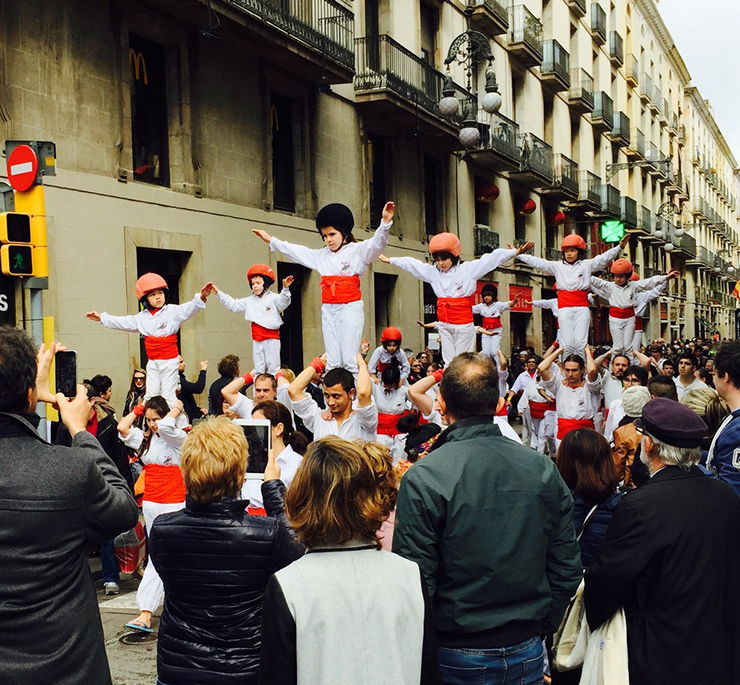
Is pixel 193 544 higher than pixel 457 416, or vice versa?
pixel 457 416

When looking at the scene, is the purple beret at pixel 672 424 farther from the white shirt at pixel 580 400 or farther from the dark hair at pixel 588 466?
the white shirt at pixel 580 400

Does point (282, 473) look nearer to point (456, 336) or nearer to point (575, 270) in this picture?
point (456, 336)

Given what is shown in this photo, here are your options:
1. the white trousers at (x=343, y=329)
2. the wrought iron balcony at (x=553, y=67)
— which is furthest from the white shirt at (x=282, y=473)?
the wrought iron balcony at (x=553, y=67)

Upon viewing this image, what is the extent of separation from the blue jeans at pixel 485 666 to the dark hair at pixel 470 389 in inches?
32.6

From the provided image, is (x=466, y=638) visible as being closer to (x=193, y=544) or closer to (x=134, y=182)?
(x=193, y=544)

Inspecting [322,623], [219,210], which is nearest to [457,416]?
[322,623]

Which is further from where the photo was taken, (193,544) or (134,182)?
(134,182)

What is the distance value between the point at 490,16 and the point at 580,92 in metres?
11.1

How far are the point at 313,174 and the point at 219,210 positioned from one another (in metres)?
3.26

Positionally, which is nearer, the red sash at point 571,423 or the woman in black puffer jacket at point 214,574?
the woman in black puffer jacket at point 214,574

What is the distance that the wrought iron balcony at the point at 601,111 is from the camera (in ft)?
116

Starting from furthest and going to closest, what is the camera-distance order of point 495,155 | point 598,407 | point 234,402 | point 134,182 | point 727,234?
point 727,234, point 495,155, point 134,182, point 598,407, point 234,402

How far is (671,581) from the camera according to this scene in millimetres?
2920

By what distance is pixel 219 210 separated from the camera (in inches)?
539
